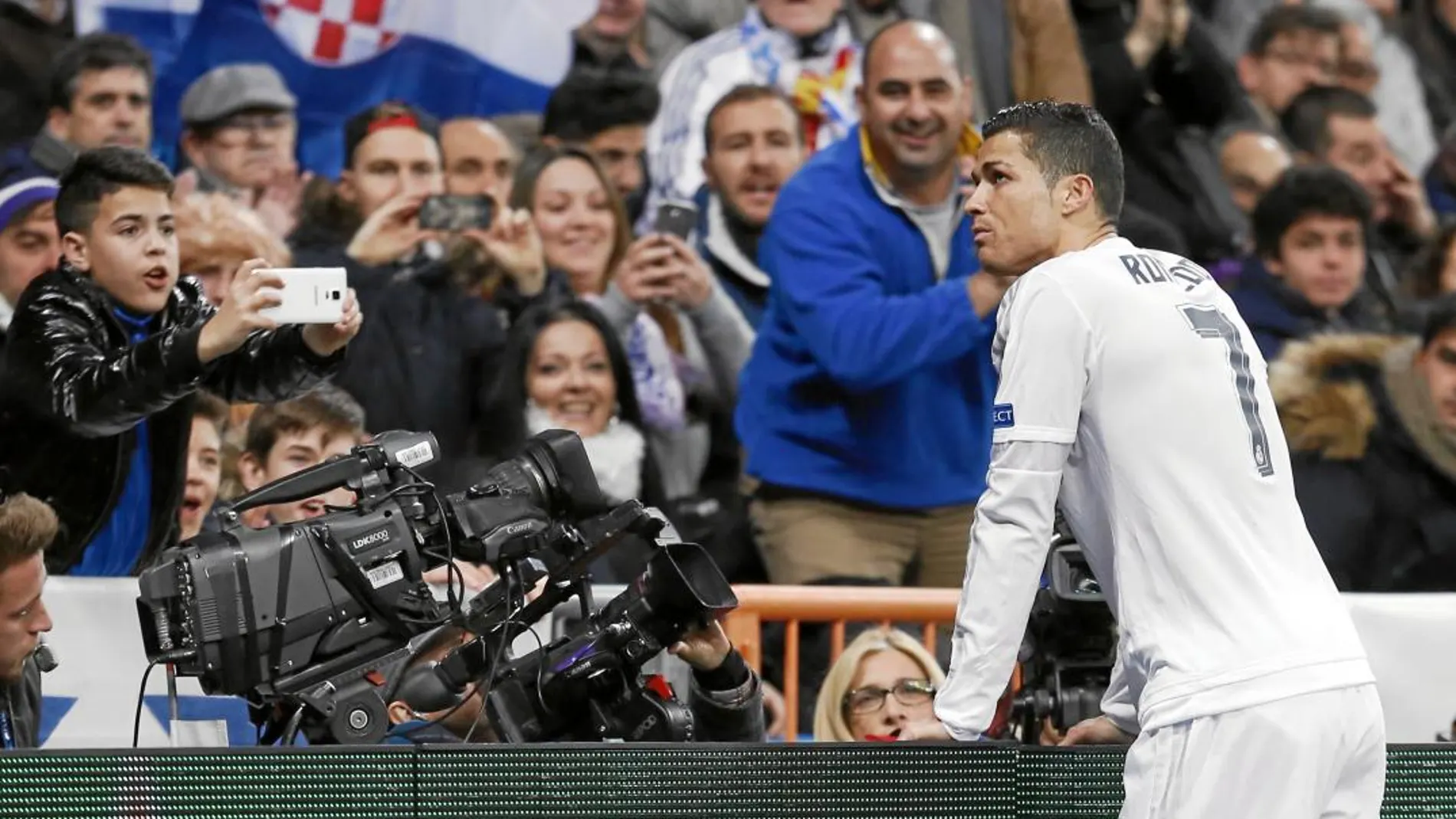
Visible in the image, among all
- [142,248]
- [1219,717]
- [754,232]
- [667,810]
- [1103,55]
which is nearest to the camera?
[1219,717]

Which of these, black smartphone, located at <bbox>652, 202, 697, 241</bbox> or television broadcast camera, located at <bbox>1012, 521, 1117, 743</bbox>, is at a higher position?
black smartphone, located at <bbox>652, 202, 697, 241</bbox>

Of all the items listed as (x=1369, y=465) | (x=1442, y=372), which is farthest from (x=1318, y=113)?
(x=1369, y=465)

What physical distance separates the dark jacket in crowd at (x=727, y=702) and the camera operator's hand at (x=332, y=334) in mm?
1144

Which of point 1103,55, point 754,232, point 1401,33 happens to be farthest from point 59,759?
point 1401,33

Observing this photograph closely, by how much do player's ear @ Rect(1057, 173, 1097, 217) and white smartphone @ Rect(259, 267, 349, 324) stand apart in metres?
1.61

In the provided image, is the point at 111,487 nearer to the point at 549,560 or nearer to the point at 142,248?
the point at 142,248

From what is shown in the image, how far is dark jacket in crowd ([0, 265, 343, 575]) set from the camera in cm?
433

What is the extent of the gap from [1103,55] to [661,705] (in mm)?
4695

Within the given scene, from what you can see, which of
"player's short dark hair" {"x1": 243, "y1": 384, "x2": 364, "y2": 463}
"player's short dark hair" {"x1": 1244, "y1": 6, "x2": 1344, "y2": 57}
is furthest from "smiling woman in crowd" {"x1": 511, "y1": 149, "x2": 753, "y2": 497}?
"player's short dark hair" {"x1": 1244, "y1": 6, "x2": 1344, "y2": 57}

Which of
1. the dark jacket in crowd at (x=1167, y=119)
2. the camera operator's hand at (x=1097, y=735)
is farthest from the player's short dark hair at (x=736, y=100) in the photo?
the camera operator's hand at (x=1097, y=735)

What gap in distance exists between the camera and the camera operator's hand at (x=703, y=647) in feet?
12.5

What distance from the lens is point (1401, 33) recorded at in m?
8.34

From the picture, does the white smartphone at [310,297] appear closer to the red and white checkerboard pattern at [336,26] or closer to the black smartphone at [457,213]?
the black smartphone at [457,213]

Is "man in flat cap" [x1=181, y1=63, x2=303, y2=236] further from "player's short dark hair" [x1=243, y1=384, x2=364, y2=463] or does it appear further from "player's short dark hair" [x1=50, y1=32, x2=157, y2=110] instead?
"player's short dark hair" [x1=243, y1=384, x2=364, y2=463]
